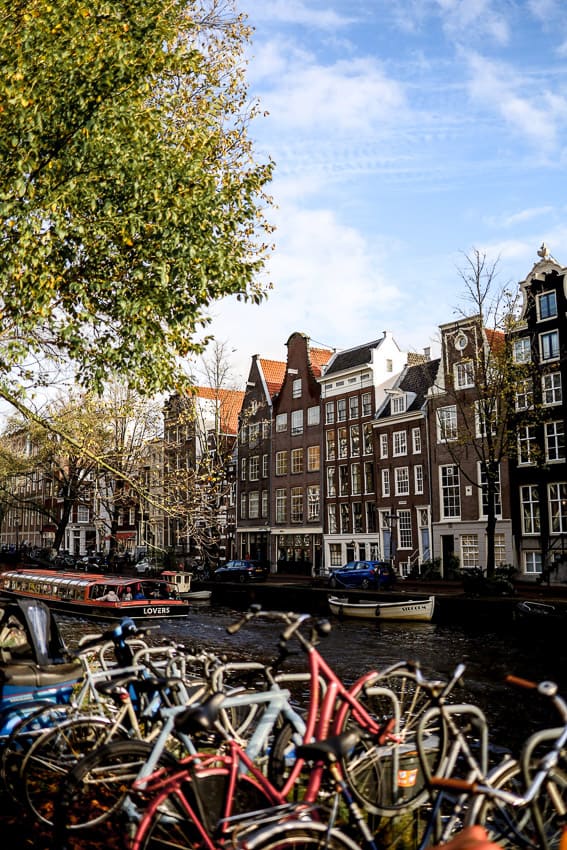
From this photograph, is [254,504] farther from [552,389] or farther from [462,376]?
[552,389]

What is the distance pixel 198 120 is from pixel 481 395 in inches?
998

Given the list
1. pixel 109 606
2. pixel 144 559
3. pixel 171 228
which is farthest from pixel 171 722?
pixel 144 559

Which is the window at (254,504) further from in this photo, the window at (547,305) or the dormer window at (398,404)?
the window at (547,305)

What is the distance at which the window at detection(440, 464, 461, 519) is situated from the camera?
147 ft

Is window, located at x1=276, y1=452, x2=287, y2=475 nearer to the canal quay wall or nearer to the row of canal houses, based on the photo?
the row of canal houses

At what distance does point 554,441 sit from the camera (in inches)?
1570

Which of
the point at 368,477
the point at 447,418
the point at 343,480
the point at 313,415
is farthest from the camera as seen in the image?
the point at 313,415

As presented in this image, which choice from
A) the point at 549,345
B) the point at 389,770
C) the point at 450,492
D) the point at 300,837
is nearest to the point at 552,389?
the point at 549,345

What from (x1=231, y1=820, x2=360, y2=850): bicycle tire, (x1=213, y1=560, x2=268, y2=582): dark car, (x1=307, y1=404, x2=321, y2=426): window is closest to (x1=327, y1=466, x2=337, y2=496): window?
(x1=307, y1=404, x2=321, y2=426): window

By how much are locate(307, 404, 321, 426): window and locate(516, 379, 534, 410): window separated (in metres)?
19.8

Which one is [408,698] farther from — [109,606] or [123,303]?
[109,606]

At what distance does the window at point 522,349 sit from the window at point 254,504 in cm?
2724

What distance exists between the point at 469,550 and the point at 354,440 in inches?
510

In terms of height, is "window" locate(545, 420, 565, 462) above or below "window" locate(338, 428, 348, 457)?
below
